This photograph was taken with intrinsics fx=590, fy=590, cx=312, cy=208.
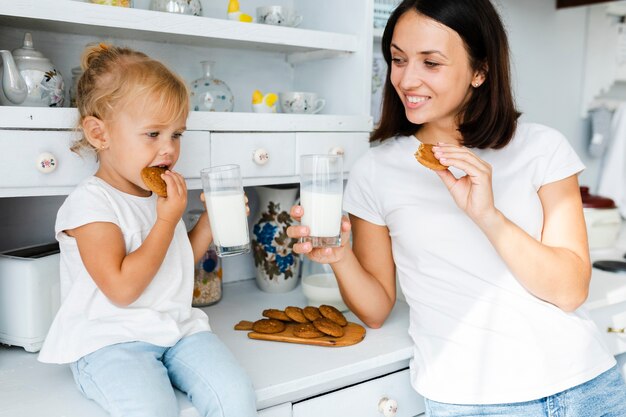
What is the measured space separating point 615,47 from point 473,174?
203cm

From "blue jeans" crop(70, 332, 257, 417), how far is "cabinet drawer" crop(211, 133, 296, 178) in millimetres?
446

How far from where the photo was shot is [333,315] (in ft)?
4.42

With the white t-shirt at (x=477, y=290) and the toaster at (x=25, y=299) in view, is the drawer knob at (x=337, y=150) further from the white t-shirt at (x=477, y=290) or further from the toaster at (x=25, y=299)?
the toaster at (x=25, y=299)

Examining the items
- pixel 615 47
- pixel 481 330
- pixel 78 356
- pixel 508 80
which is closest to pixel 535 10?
pixel 615 47

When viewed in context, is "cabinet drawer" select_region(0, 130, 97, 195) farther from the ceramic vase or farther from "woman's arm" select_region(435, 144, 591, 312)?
"woman's arm" select_region(435, 144, 591, 312)

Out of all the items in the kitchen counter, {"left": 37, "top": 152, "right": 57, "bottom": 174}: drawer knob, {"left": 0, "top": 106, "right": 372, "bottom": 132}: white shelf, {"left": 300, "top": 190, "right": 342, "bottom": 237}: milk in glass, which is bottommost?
the kitchen counter

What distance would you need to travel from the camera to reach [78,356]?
1.03m

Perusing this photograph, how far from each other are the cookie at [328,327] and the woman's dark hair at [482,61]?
0.47 metres

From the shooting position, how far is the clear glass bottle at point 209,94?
143 centimetres

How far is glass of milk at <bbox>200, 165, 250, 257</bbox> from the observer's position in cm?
109

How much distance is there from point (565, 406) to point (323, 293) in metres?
0.59

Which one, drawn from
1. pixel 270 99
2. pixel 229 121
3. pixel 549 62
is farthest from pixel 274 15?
pixel 549 62

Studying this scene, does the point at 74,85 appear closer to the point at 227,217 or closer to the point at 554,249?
the point at 227,217

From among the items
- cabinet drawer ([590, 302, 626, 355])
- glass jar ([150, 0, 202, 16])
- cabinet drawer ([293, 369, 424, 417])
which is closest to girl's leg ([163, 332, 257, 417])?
cabinet drawer ([293, 369, 424, 417])
